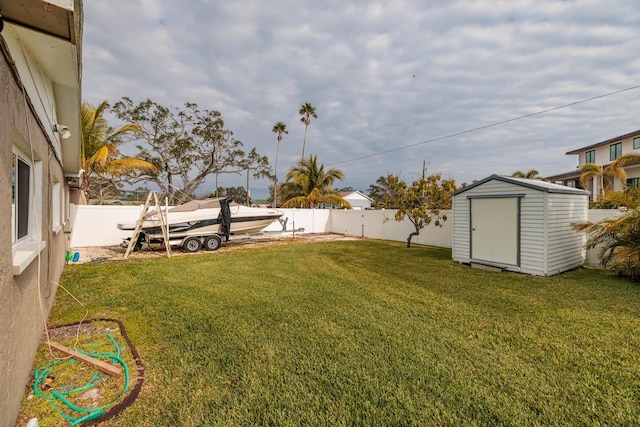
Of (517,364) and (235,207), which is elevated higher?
(235,207)

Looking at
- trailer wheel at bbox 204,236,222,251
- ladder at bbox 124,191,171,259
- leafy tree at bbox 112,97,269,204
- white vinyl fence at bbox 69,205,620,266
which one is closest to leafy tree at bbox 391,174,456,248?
white vinyl fence at bbox 69,205,620,266

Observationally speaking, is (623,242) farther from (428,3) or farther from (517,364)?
(428,3)

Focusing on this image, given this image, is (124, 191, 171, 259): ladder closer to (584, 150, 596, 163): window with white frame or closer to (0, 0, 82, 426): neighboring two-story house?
(0, 0, 82, 426): neighboring two-story house

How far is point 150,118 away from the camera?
1656 cm

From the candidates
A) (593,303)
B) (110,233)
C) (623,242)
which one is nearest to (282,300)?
(593,303)

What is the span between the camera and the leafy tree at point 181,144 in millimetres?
16375

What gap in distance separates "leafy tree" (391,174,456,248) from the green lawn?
4438mm

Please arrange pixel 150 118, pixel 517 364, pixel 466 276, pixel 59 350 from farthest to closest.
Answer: pixel 150 118, pixel 466 276, pixel 59 350, pixel 517 364

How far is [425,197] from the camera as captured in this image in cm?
997

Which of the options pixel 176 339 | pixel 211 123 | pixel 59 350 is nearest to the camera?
pixel 59 350

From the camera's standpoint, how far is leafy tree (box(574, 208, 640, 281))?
214 inches

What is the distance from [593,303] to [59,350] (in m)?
7.07

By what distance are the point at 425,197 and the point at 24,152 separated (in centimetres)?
993

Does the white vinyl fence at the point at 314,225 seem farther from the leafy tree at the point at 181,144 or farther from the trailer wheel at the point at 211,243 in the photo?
the leafy tree at the point at 181,144
